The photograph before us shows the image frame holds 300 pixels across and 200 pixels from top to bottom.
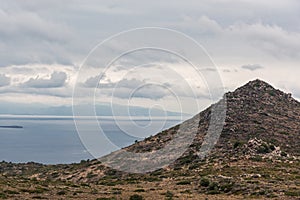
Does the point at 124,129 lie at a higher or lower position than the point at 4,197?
higher

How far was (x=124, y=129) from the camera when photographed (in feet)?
187

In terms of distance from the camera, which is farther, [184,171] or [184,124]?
[184,124]

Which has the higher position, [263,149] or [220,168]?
[263,149]

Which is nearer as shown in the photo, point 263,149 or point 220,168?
Result: point 220,168

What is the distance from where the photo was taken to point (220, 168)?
191 feet

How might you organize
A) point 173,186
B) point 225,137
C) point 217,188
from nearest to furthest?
point 217,188
point 173,186
point 225,137

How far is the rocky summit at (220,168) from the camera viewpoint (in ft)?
128

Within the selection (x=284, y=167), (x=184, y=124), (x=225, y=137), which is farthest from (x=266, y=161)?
(x=184, y=124)

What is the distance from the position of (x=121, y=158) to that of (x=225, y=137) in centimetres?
1920

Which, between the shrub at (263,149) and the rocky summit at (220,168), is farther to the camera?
the shrub at (263,149)

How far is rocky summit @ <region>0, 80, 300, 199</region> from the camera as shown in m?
38.9

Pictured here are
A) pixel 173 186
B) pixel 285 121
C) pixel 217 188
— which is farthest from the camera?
pixel 285 121

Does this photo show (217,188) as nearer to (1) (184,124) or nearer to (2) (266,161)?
(2) (266,161)

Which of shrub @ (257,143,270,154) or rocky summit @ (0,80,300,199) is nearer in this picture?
rocky summit @ (0,80,300,199)
